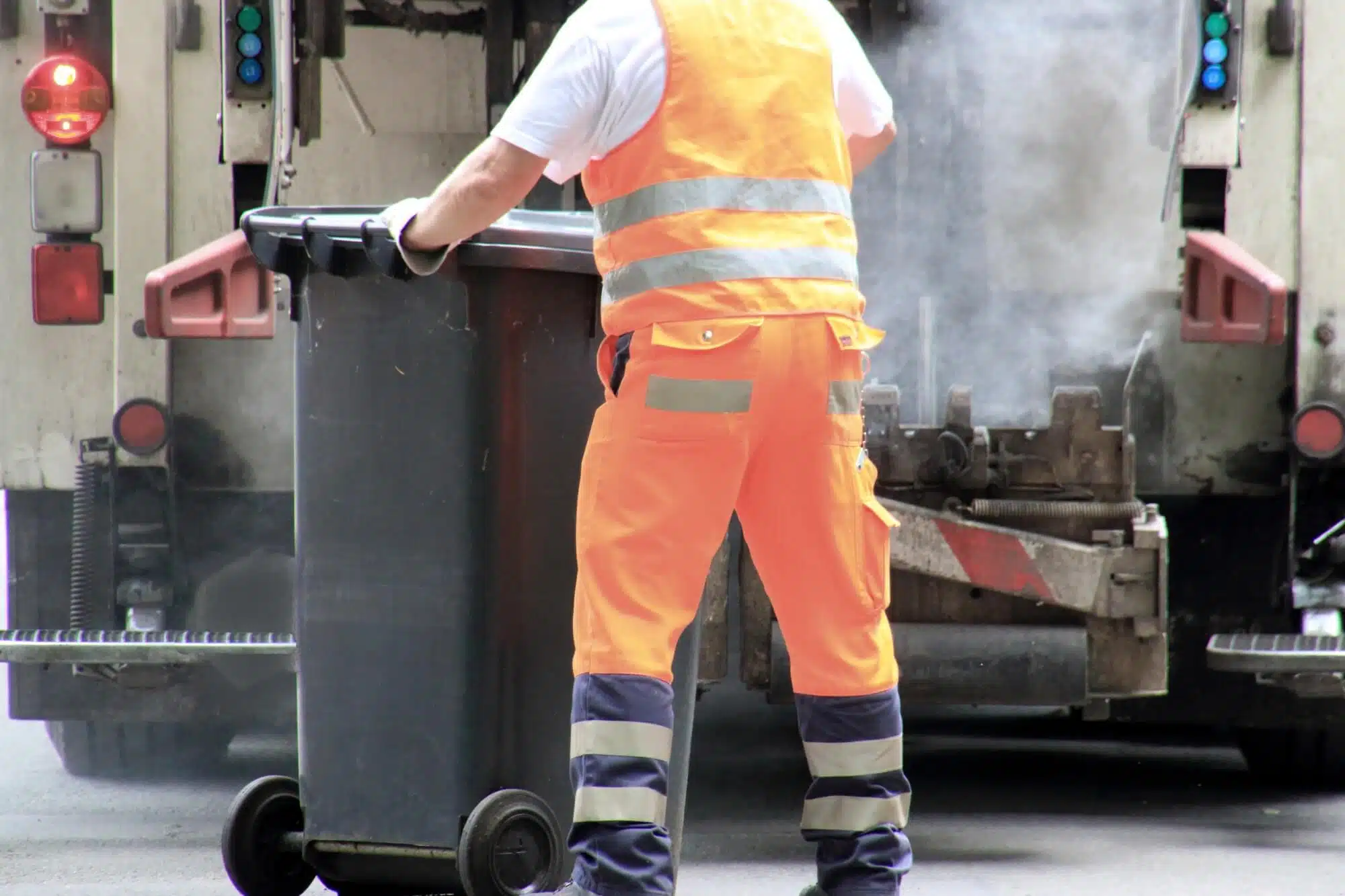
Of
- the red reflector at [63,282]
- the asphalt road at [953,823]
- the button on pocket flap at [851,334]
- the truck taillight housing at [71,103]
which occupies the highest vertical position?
the truck taillight housing at [71,103]

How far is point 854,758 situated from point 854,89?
98cm

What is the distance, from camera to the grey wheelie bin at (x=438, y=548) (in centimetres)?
341

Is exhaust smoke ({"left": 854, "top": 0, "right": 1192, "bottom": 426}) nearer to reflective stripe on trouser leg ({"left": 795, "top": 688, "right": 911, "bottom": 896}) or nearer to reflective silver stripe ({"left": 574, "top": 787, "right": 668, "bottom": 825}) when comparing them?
reflective stripe on trouser leg ({"left": 795, "top": 688, "right": 911, "bottom": 896})

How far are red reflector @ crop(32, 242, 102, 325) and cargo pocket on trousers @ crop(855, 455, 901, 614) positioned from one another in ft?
8.10

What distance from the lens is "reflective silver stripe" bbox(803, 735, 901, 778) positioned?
317 centimetres

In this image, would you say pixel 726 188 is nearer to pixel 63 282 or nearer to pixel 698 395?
pixel 698 395

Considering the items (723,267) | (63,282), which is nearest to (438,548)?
(723,267)

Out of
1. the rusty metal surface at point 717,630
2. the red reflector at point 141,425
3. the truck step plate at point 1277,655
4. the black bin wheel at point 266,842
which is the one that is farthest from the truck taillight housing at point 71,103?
the truck step plate at point 1277,655

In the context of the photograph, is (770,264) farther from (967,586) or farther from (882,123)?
(967,586)

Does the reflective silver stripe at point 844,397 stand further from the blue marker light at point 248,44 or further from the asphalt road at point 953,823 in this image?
the blue marker light at point 248,44

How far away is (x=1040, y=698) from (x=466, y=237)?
5.84ft

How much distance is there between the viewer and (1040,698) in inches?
175

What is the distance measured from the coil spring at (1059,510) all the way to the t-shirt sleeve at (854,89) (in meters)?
1.22

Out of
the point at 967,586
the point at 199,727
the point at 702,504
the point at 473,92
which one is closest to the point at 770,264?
the point at 702,504
